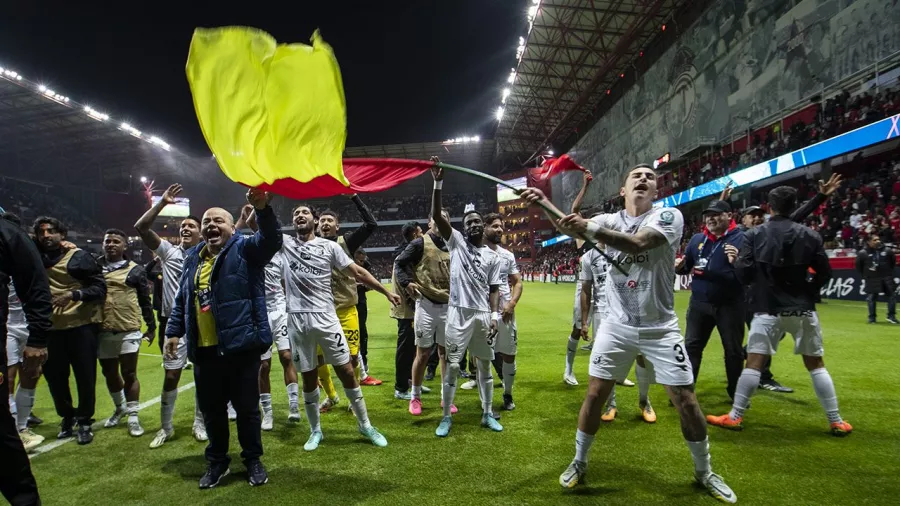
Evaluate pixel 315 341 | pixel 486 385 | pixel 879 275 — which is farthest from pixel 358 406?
pixel 879 275

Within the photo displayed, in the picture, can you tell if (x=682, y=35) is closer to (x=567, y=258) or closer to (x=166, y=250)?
(x=567, y=258)

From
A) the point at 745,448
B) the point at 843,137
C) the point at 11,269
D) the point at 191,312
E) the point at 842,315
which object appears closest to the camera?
the point at 11,269

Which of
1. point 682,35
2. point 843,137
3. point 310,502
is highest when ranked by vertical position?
point 682,35

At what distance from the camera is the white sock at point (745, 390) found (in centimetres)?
441

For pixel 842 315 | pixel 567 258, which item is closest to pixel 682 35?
pixel 842 315

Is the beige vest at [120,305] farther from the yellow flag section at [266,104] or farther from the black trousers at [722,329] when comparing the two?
the black trousers at [722,329]

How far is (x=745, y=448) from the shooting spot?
13.5 ft

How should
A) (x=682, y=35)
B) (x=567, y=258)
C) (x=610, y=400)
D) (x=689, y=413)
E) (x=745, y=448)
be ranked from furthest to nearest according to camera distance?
1. (x=567, y=258)
2. (x=682, y=35)
3. (x=610, y=400)
4. (x=745, y=448)
5. (x=689, y=413)

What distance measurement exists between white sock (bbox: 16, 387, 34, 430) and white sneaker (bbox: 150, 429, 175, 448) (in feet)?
4.57

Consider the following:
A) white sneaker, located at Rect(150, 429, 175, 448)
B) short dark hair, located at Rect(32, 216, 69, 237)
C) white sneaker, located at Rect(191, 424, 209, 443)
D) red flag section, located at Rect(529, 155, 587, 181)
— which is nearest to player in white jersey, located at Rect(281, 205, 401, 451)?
white sneaker, located at Rect(191, 424, 209, 443)

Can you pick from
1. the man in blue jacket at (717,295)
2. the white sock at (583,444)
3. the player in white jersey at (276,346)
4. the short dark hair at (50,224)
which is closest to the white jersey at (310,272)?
the player in white jersey at (276,346)

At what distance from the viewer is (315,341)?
449cm

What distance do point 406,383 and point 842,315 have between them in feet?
40.5

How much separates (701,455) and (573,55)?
33336mm
